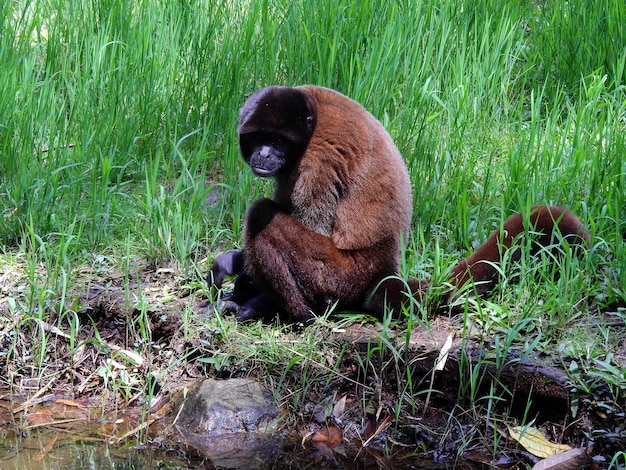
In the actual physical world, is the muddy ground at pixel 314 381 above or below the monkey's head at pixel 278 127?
below

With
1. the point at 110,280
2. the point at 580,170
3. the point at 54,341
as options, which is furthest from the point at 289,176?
the point at 580,170

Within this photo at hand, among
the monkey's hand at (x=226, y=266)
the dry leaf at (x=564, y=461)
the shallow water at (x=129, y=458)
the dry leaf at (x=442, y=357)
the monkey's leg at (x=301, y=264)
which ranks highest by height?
A: the monkey's leg at (x=301, y=264)

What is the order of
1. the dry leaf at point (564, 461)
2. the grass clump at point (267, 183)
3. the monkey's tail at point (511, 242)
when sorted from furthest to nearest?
the monkey's tail at point (511, 242) → the grass clump at point (267, 183) → the dry leaf at point (564, 461)

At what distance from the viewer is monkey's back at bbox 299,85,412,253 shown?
4.00 m

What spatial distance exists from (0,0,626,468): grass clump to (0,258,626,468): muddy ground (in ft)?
0.06

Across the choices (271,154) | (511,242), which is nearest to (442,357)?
(511,242)

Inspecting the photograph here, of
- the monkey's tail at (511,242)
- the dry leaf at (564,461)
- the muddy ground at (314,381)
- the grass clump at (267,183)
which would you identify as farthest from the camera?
the monkey's tail at (511,242)

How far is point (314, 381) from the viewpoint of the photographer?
379 centimetres

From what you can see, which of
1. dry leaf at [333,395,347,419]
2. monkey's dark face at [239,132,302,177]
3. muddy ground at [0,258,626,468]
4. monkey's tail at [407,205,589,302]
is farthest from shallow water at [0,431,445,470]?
monkey's dark face at [239,132,302,177]

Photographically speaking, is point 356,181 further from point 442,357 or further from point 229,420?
point 229,420

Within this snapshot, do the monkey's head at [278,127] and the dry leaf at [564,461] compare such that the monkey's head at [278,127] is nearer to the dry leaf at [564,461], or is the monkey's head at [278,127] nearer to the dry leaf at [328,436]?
the dry leaf at [328,436]

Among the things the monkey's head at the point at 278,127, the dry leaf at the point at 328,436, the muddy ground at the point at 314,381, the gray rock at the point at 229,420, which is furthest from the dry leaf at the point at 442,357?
the monkey's head at the point at 278,127

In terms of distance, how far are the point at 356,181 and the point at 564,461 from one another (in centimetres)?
166

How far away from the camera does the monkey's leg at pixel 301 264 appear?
12.8 ft
